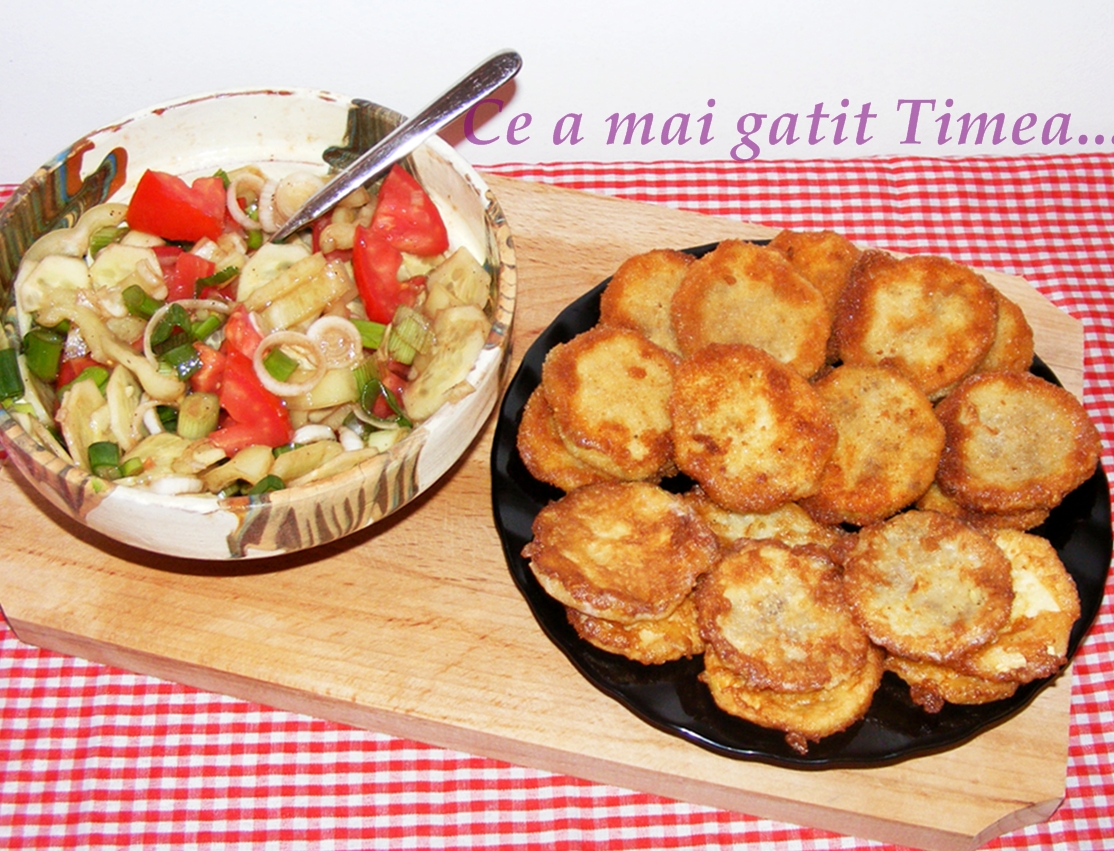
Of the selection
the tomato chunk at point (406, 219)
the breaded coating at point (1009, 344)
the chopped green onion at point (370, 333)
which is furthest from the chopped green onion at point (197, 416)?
the breaded coating at point (1009, 344)

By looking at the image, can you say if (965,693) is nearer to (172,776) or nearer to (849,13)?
(172,776)

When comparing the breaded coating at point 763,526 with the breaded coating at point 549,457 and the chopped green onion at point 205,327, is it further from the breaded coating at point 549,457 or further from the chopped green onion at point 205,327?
the chopped green onion at point 205,327

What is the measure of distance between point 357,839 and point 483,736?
0.43 m

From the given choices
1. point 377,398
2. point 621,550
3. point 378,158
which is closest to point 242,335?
point 377,398

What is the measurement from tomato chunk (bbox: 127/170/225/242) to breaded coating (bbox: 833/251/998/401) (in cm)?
169

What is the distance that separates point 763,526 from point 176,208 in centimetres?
171

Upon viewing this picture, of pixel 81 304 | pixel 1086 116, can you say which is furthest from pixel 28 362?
pixel 1086 116

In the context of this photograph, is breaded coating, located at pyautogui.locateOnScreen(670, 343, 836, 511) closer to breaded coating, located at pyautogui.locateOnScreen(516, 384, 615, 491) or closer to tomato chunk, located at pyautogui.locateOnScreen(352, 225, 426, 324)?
breaded coating, located at pyautogui.locateOnScreen(516, 384, 615, 491)

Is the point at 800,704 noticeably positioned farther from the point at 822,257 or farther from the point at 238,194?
the point at 238,194

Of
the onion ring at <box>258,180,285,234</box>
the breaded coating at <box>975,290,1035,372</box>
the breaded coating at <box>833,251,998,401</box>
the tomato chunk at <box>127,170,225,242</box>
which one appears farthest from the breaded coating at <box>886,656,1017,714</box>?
the tomato chunk at <box>127,170,225,242</box>

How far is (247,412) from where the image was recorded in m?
2.73

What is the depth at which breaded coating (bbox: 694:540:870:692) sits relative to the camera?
8.38ft

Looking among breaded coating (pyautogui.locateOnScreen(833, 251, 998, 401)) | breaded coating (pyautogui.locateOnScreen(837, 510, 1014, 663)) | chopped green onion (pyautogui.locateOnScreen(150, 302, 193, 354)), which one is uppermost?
chopped green onion (pyautogui.locateOnScreen(150, 302, 193, 354))

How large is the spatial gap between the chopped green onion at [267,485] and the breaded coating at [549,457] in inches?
24.6
